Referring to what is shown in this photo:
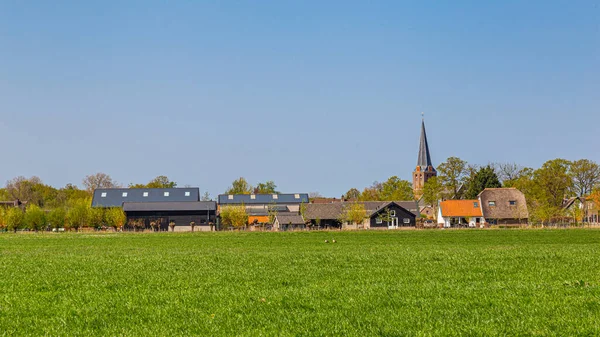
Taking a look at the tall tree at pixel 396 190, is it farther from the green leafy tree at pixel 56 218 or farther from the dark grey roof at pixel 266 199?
the green leafy tree at pixel 56 218

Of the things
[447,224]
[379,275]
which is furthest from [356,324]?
[447,224]

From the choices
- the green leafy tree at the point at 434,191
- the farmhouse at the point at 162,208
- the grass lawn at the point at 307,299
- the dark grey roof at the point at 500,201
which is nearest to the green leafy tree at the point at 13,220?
the farmhouse at the point at 162,208

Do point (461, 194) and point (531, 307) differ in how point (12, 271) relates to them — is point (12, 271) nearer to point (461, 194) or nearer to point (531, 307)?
point (531, 307)

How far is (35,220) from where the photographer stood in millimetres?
106812

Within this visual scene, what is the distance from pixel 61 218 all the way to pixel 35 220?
415 cm

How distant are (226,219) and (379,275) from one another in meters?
103

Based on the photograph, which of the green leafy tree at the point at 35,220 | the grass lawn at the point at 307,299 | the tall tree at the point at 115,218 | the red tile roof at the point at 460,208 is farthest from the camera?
the red tile roof at the point at 460,208

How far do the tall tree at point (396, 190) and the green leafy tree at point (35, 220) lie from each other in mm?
88644

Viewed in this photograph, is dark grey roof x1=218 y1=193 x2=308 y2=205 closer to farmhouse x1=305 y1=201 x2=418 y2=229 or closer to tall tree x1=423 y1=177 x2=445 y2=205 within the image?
farmhouse x1=305 y1=201 x2=418 y2=229

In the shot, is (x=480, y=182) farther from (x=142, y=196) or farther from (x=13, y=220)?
(x=13, y=220)

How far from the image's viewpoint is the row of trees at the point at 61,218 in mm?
106812

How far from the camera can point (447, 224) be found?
129125mm

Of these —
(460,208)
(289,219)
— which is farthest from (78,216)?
(460,208)

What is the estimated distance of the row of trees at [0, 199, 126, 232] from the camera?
350 ft
